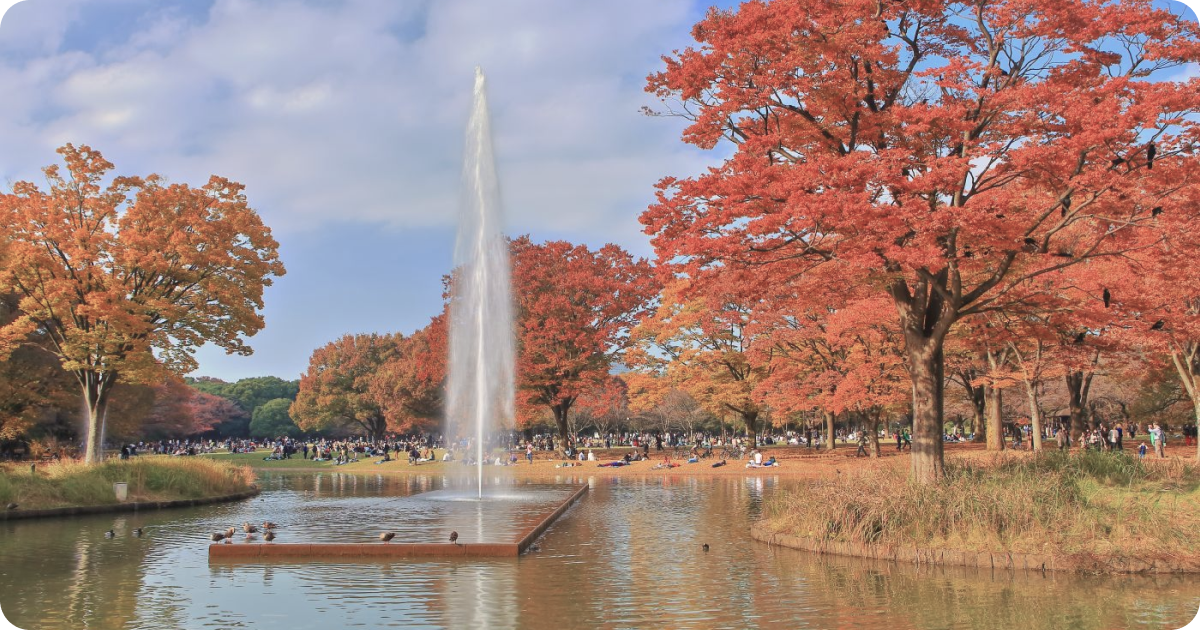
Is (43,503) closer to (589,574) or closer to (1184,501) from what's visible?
(589,574)

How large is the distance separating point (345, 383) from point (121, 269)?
6381 centimetres

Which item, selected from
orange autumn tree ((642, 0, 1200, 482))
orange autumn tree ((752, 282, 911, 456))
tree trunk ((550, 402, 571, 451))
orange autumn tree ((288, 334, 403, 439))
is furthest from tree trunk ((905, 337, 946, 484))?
orange autumn tree ((288, 334, 403, 439))

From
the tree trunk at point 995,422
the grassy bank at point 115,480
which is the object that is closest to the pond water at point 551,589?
the grassy bank at point 115,480

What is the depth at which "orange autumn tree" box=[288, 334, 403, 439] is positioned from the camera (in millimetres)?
93688

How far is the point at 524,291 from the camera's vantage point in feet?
197

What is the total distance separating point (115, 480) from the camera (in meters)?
26.9

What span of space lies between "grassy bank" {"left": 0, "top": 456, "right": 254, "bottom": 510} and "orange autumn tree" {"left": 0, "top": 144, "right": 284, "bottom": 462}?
511cm

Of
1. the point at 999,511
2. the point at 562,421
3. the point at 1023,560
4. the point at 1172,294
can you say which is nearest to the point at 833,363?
the point at 562,421

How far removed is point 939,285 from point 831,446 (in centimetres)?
4062

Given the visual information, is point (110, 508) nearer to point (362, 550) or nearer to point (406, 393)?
point (362, 550)

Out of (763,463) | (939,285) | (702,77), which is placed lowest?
(763,463)

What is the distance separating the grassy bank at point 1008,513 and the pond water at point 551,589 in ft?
2.62

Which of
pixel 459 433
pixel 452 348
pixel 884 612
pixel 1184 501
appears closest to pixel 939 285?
pixel 1184 501

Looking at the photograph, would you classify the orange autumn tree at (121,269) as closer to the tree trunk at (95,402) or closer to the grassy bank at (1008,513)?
the tree trunk at (95,402)
